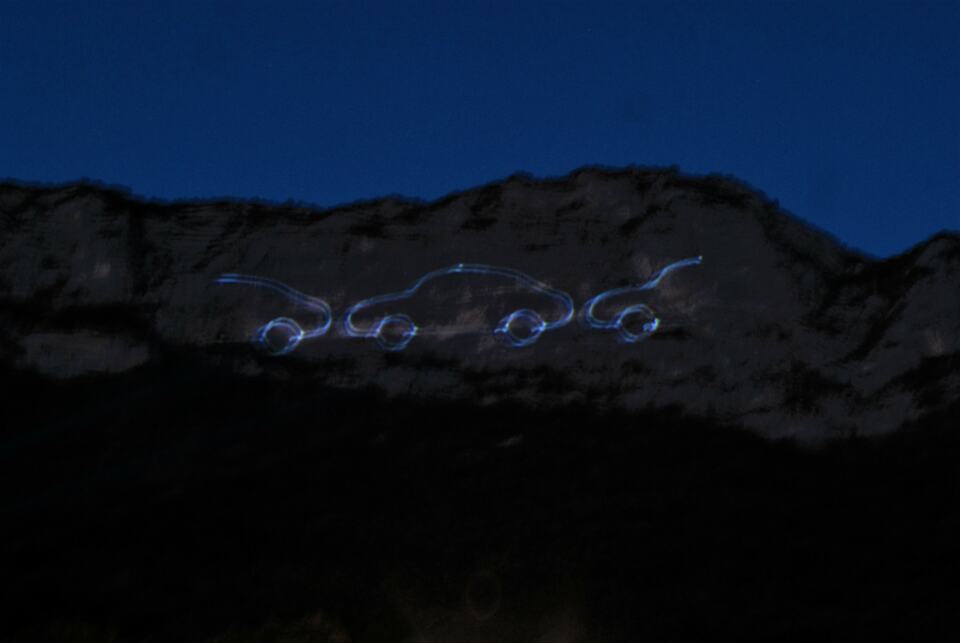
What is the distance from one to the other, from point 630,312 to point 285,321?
219 cm

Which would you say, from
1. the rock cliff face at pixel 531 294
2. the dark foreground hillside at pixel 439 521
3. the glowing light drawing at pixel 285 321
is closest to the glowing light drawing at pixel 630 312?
the rock cliff face at pixel 531 294

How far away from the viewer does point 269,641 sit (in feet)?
21.1

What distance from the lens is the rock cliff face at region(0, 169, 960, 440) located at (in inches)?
305

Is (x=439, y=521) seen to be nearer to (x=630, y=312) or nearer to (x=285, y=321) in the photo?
(x=285, y=321)

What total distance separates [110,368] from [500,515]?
258 cm

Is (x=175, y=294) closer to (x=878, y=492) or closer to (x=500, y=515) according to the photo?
(x=500, y=515)

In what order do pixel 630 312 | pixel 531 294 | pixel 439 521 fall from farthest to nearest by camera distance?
pixel 531 294
pixel 630 312
pixel 439 521

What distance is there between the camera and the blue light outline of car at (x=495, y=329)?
316 inches

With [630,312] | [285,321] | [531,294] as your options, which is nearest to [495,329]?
[531,294]

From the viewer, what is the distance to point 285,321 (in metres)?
8.14

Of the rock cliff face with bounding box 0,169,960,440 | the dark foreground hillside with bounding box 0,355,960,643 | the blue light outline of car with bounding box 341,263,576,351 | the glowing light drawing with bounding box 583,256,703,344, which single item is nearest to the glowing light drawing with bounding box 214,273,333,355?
the rock cliff face with bounding box 0,169,960,440

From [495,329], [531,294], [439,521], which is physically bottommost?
[439,521]

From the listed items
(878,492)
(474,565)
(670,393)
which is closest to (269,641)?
(474,565)

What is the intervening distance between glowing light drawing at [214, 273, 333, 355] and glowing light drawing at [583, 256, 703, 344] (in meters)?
1.66
